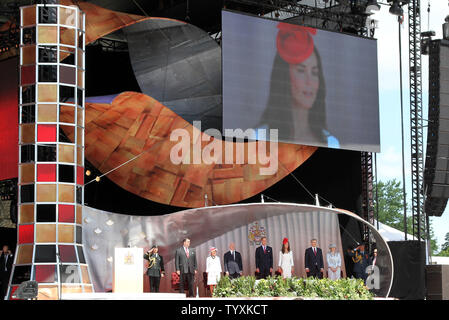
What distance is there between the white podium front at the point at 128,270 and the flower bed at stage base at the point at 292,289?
1.39m

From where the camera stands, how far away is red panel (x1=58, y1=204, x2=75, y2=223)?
14664 millimetres

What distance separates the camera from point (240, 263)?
17.2 meters

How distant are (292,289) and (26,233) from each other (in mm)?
5271

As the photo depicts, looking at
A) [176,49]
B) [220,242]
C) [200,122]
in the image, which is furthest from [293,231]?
[176,49]

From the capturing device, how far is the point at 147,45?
20.9 metres

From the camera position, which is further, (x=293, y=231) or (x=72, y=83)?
(x=293, y=231)

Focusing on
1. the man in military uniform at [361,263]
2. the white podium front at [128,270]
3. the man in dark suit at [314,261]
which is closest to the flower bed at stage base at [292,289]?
the white podium front at [128,270]

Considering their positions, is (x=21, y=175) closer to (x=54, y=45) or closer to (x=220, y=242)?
(x=54, y=45)

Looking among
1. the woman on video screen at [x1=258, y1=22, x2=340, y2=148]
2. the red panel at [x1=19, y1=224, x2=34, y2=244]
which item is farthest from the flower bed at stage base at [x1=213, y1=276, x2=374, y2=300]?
the woman on video screen at [x1=258, y1=22, x2=340, y2=148]

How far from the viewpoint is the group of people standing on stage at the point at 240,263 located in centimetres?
1581

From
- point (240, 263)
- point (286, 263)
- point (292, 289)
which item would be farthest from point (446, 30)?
point (292, 289)

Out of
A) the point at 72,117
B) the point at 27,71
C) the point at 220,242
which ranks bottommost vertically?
the point at 220,242

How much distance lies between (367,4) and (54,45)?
35.0 ft

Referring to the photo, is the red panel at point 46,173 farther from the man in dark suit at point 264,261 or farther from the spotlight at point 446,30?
the spotlight at point 446,30
